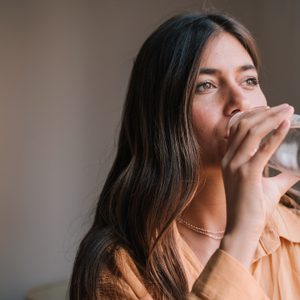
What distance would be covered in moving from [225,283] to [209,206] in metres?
0.25

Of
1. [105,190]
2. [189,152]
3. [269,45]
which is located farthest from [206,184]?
[269,45]

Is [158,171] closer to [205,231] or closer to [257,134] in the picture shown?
[205,231]

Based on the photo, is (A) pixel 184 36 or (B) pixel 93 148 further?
(B) pixel 93 148

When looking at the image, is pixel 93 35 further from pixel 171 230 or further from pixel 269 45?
pixel 171 230

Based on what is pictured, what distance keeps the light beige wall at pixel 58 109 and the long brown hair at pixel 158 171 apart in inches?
33.2

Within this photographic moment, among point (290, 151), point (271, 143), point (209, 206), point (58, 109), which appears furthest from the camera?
point (58, 109)

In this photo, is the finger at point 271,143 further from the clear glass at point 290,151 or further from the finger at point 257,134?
the clear glass at point 290,151

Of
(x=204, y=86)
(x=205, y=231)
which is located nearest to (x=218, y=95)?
(x=204, y=86)

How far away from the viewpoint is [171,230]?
2.67 feet

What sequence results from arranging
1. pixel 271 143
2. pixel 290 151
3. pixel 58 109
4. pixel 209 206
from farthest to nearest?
pixel 58 109
pixel 209 206
pixel 290 151
pixel 271 143

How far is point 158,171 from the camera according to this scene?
2.67 feet

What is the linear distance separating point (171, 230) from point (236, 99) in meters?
0.25

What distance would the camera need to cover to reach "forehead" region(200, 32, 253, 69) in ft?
2.52

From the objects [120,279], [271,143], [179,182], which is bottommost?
[120,279]
